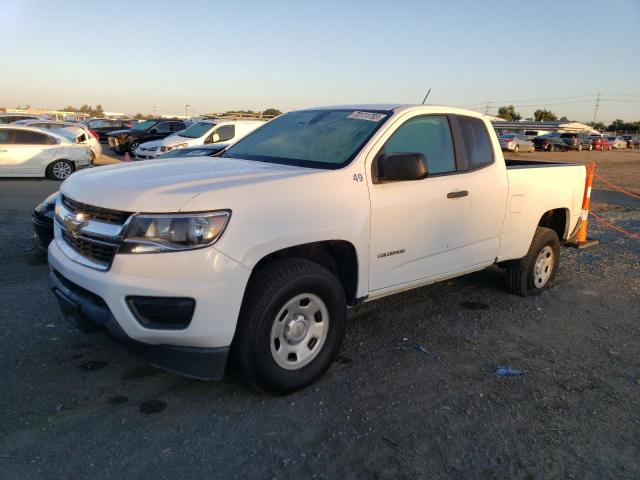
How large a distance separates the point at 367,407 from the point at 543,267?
3.23 m

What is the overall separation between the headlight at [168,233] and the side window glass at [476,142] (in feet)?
8.30

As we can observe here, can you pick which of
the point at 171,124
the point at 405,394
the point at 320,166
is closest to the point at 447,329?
the point at 405,394

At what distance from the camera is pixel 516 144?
39188mm

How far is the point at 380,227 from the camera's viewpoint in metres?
3.70

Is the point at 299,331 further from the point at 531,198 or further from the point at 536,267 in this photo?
the point at 536,267

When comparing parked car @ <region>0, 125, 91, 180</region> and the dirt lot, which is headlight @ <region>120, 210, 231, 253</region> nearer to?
the dirt lot

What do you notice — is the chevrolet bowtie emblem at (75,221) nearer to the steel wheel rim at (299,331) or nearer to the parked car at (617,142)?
the steel wheel rim at (299,331)

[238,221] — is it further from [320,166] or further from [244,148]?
[244,148]

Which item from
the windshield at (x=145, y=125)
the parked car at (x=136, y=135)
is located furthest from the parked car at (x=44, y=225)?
the windshield at (x=145, y=125)

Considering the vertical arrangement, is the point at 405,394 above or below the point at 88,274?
below

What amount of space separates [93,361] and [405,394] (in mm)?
2178

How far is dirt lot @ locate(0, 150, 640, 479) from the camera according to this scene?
2.79 metres

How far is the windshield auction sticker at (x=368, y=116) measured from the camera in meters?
4.03

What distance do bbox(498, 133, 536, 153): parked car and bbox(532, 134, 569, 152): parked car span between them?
2.54m
